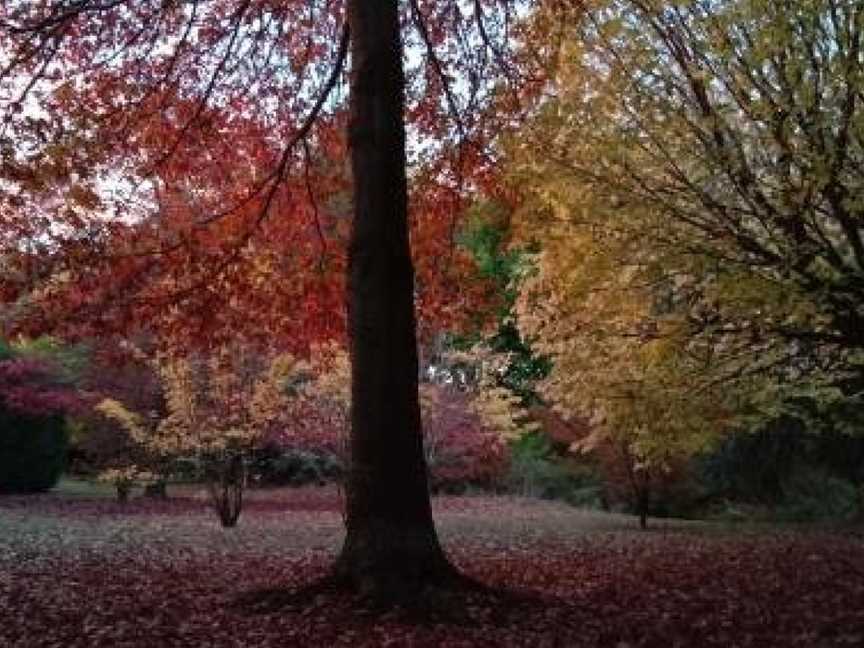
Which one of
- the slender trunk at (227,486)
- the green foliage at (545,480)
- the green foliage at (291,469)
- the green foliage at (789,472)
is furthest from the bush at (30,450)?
the green foliage at (789,472)

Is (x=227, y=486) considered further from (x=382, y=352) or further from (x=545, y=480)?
(x=545, y=480)

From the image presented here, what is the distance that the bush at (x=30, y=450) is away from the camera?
23859mm

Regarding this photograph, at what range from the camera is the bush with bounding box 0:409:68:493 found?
78.3ft

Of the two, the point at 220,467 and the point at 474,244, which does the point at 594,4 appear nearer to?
the point at 220,467

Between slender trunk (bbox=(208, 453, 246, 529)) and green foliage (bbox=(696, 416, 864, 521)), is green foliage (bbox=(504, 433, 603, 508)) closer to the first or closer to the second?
green foliage (bbox=(696, 416, 864, 521))

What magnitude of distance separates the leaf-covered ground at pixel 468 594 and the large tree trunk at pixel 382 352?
0.43m

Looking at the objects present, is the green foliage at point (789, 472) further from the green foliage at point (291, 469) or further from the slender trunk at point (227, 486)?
the green foliage at point (291, 469)

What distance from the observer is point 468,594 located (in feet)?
26.0

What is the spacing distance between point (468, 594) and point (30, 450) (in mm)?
19311

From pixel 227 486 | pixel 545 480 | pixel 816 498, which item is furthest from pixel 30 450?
pixel 816 498

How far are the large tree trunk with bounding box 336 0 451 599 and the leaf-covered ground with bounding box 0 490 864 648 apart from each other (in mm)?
426

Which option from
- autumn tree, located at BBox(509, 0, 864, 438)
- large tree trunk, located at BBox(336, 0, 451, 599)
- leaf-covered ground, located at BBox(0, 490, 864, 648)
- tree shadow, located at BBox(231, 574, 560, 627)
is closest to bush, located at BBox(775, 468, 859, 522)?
leaf-covered ground, located at BBox(0, 490, 864, 648)

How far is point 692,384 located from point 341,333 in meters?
4.44

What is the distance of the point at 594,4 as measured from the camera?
11492mm
